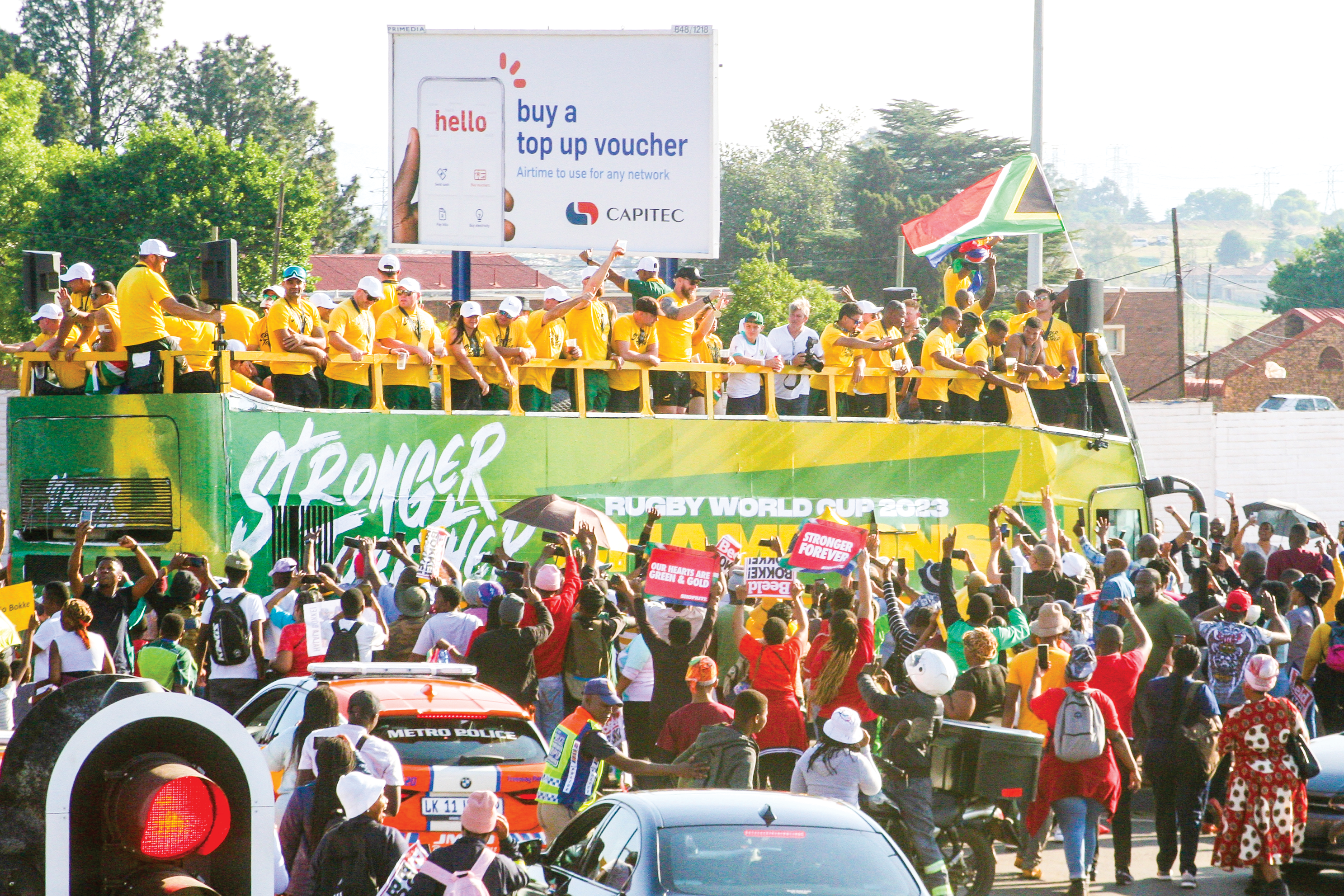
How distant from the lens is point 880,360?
687 inches

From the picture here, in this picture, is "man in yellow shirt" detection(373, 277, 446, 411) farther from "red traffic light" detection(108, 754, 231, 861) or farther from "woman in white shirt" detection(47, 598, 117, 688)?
"red traffic light" detection(108, 754, 231, 861)

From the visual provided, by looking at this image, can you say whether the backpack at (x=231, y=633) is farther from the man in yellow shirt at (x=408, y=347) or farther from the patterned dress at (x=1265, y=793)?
the patterned dress at (x=1265, y=793)

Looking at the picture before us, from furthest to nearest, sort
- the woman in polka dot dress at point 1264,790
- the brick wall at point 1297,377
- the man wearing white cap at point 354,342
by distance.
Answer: the brick wall at point 1297,377, the man wearing white cap at point 354,342, the woman in polka dot dress at point 1264,790

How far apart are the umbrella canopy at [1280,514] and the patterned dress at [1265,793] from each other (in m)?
11.5

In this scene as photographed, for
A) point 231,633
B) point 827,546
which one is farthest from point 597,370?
point 231,633

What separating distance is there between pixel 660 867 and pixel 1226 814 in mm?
4920

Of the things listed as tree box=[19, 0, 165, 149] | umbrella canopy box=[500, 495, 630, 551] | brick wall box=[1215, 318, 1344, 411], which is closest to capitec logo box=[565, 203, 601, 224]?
umbrella canopy box=[500, 495, 630, 551]

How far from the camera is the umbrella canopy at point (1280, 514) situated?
23.3 m

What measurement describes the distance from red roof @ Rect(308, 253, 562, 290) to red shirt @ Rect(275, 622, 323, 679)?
54400 mm

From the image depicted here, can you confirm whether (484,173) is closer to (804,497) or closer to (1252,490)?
(804,497)

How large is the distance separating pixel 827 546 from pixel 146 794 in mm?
10506

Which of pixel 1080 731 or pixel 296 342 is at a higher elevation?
pixel 296 342

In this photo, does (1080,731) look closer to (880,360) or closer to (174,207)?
(880,360)

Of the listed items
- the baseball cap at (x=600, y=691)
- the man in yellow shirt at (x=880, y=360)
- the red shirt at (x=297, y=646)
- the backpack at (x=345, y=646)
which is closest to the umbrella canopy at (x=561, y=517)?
the man in yellow shirt at (x=880, y=360)
